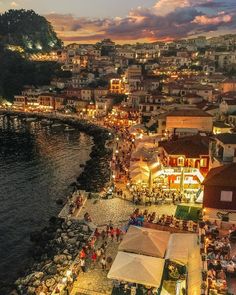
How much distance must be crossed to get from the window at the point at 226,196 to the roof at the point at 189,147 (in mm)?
9827

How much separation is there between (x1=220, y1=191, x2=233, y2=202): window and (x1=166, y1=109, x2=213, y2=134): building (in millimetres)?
21592

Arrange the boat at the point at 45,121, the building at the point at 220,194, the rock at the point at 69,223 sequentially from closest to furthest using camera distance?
the building at the point at 220,194 → the rock at the point at 69,223 → the boat at the point at 45,121

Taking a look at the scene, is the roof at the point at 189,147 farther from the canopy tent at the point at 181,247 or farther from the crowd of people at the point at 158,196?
the canopy tent at the point at 181,247

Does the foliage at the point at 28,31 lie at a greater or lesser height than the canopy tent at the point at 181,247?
greater

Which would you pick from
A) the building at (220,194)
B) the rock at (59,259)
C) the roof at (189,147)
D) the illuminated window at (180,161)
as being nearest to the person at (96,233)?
the rock at (59,259)

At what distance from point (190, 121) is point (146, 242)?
27.5 m

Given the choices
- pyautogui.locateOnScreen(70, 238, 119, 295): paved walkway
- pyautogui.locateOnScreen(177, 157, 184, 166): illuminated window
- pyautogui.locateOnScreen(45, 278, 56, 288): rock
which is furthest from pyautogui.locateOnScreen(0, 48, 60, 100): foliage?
pyautogui.locateOnScreen(70, 238, 119, 295): paved walkway

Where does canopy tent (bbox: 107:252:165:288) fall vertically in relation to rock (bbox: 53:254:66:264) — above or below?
above

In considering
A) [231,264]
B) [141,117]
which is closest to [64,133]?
[141,117]

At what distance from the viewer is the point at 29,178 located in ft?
155

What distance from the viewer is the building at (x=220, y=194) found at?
2384 cm

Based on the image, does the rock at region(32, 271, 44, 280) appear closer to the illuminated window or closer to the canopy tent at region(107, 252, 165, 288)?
the canopy tent at region(107, 252, 165, 288)

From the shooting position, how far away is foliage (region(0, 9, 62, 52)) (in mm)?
161450

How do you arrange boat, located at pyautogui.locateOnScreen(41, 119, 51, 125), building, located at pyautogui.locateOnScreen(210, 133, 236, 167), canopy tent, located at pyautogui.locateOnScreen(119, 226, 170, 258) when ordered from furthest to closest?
boat, located at pyautogui.locateOnScreen(41, 119, 51, 125)
building, located at pyautogui.locateOnScreen(210, 133, 236, 167)
canopy tent, located at pyautogui.locateOnScreen(119, 226, 170, 258)
